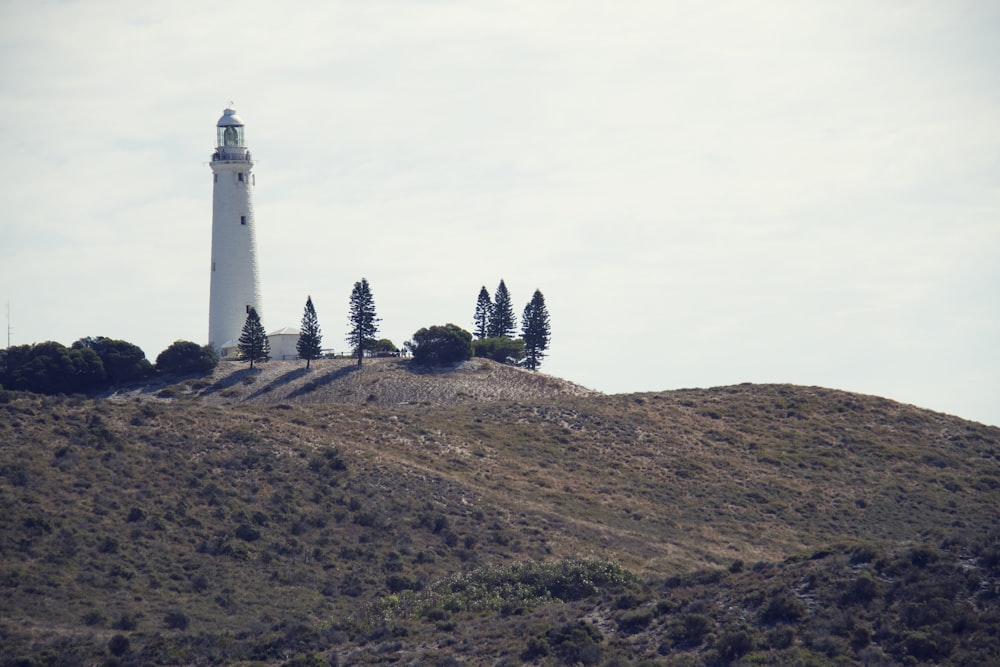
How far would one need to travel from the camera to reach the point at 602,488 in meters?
61.3

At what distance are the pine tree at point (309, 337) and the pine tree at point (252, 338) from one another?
289 centimetres

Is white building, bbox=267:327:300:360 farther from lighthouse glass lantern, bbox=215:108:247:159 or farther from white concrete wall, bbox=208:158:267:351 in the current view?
lighthouse glass lantern, bbox=215:108:247:159

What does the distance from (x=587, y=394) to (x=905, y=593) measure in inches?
2132

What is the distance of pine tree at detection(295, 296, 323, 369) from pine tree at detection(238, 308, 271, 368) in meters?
2.89

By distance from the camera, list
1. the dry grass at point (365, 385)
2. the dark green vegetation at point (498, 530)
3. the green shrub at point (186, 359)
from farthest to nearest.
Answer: the green shrub at point (186, 359) → the dry grass at point (365, 385) → the dark green vegetation at point (498, 530)

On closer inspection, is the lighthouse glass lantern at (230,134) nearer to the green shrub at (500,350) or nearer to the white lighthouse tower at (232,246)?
the white lighthouse tower at (232,246)

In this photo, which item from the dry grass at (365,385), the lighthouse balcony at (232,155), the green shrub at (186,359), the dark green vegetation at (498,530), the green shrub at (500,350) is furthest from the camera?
the green shrub at (500,350)

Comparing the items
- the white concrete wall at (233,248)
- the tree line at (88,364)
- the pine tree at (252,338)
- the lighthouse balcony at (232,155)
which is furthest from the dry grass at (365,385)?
the lighthouse balcony at (232,155)

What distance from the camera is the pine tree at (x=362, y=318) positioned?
289 feet

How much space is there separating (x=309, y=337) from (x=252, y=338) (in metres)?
4.49

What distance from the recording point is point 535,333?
95.6 m

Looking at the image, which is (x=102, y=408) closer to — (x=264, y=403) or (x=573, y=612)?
(x=264, y=403)

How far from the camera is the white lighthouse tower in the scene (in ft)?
275

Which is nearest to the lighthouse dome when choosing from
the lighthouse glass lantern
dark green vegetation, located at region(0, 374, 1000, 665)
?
the lighthouse glass lantern
